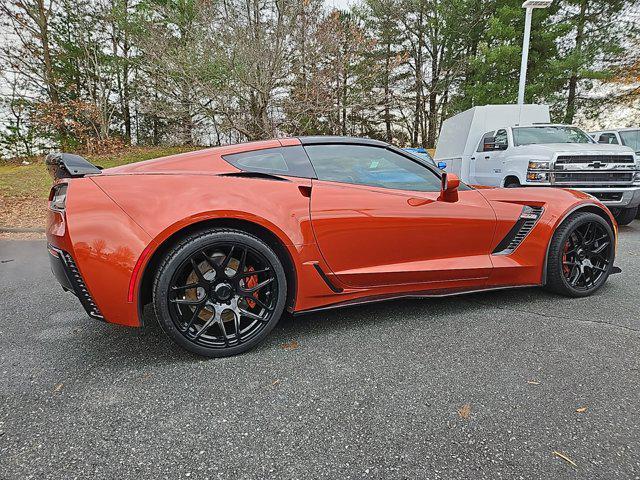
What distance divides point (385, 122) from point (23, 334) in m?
22.4

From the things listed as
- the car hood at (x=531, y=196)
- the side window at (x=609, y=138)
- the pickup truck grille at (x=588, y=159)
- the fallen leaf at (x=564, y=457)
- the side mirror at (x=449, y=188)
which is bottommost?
the fallen leaf at (x=564, y=457)

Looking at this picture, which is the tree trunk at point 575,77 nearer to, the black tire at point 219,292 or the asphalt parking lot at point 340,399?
the asphalt parking lot at point 340,399

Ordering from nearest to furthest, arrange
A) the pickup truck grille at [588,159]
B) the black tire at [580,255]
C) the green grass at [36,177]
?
the black tire at [580,255] < the pickup truck grille at [588,159] < the green grass at [36,177]

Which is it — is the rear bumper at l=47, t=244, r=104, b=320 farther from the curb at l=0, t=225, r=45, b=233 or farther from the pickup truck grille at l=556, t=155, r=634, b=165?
the pickup truck grille at l=556, t=155, r=634, b=165

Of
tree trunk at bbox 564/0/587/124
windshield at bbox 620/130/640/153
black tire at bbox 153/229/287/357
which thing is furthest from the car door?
tree trunk at bbox 564/0/587/124

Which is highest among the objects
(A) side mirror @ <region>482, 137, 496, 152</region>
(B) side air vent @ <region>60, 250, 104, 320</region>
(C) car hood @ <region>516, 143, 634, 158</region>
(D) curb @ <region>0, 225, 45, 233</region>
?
(A) side mirror @ <region>482, 137, 496, 152</region>

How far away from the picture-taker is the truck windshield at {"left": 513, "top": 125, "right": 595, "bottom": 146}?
711 centimetres

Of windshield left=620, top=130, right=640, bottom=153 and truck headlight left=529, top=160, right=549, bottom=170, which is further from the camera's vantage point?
windshield left=620, top=130, right=640, bottom=153

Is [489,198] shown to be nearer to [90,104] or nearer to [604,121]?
[90,104]

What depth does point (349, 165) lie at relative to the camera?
2547 mm

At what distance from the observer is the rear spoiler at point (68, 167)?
83.5 inches

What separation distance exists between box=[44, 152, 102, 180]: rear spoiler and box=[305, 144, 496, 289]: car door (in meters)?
1.27

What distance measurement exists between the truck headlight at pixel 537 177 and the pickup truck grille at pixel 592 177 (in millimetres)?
134

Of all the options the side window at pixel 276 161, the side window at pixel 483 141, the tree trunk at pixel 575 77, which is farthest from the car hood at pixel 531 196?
the tree trunk at pixel 575 77
